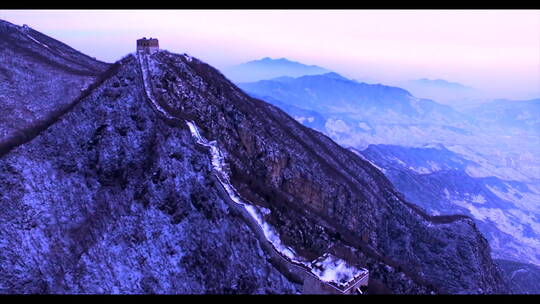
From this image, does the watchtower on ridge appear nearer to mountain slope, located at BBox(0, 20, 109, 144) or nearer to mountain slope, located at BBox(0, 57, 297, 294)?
mountain slope, located at BBox(0, 20, 109, 144)

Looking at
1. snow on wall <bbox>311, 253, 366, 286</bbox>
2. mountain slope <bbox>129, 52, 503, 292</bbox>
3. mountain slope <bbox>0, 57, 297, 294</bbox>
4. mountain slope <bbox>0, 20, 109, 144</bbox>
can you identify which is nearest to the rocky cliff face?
mountain slope <bbox>0, 57, 297, 294</bbox>

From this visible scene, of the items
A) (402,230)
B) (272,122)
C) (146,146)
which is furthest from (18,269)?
(402,230)

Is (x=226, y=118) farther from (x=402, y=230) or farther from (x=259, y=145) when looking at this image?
(x=402, y=230)

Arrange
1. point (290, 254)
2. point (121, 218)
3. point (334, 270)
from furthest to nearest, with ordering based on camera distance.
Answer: point (121, 218)
point (290, 254)
point (334, 270)

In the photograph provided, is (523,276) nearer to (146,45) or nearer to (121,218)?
(121,218)

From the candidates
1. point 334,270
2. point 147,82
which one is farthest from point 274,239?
point 147,82

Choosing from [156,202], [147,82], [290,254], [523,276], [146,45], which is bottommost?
[523,276]

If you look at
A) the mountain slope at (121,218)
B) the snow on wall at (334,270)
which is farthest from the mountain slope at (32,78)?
the snow on wall at (334,270)

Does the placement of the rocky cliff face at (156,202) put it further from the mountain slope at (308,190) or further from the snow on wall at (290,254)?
the snow on wall at (290,254)
